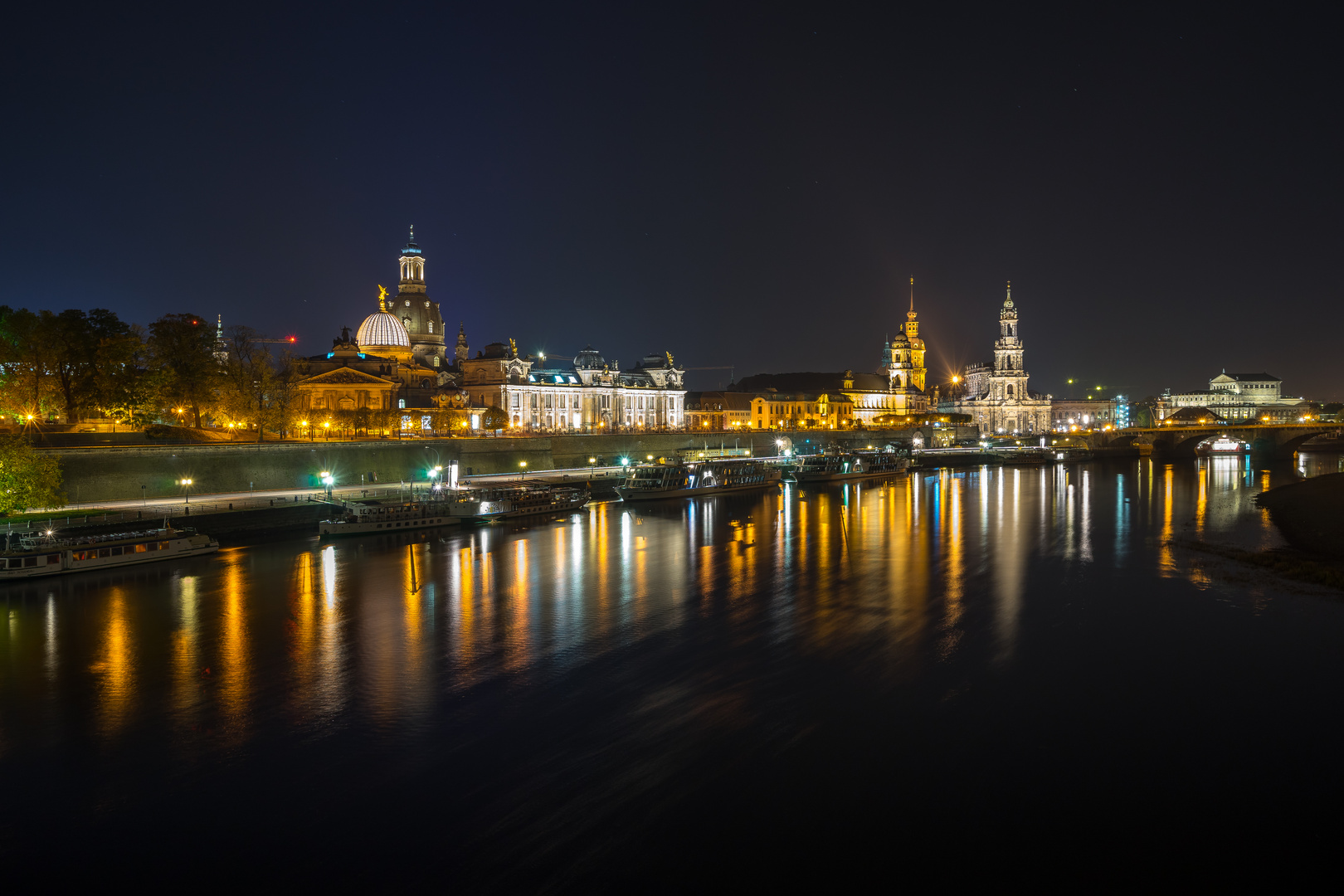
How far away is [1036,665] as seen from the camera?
17875 millimetres

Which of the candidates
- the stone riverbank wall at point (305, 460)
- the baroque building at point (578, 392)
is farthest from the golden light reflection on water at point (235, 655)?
the baroque building at point (578, 392)

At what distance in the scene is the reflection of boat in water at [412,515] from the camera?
36781mm

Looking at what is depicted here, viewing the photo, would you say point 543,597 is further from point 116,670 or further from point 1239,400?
point 1239,400

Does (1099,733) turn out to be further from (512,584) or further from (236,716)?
(512,584)

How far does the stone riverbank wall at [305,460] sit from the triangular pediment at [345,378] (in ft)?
66.3

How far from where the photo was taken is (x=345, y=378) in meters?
77.4

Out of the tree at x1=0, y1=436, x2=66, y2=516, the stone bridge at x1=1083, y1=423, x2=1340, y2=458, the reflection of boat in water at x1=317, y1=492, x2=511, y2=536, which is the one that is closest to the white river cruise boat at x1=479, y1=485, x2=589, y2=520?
the reflection of boat in water at x1=317, y1=492, x2=511, y2=536

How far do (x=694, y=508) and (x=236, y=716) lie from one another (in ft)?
113

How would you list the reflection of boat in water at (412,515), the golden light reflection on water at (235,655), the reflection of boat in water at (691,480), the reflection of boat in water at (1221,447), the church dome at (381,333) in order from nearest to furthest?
the golden light reflection on water at (235,655), the reflection of boat in water at (412,515), the reflection of boat in water at (691,480), the church dome at (381,333), the reflection of boat in water at (1221,447)

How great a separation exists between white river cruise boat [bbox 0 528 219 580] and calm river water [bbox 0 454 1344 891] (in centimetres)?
112

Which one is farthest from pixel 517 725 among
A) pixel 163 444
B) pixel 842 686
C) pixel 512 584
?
pixel 163 444

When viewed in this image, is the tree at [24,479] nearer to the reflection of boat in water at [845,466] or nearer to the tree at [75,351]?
the tree at [75,351]

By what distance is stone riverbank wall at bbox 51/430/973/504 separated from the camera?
3922 centimetres

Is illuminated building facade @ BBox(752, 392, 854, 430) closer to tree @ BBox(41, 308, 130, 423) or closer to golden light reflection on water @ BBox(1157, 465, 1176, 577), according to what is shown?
golden light reflection on water @ BBox(1157, 465, 1176, 577)
